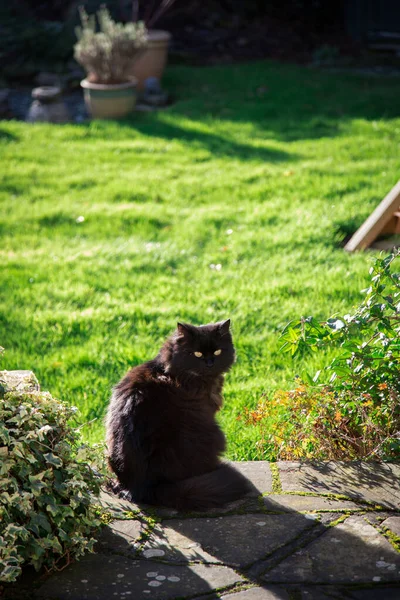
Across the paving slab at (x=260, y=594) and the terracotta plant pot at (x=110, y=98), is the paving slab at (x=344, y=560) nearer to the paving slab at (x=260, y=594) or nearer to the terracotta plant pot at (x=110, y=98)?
the paving slab at (x=260, y=594)

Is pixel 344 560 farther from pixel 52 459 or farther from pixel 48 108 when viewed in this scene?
pixel 48 108

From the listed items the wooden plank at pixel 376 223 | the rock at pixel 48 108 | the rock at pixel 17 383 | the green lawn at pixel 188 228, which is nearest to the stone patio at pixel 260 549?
the rock at pixel 17 383

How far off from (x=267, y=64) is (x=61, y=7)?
14.2 ft

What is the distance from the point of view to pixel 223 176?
7328mm

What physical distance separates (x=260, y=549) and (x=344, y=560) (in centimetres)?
27

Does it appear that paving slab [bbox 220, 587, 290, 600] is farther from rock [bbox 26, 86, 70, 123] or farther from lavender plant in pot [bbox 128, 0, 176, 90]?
lavender plant in pot [bbox 128, 0, 176, 90]

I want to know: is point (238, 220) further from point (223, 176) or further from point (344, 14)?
point (344, 14)

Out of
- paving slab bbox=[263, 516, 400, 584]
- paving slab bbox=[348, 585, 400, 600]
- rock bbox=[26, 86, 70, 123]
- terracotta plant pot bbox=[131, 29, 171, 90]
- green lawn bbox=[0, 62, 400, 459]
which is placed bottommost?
green lawn bbox=[0, 62, 400, 459]

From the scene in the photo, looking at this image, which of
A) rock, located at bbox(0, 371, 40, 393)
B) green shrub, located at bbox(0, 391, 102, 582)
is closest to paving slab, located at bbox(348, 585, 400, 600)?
green shrub, located at bbox(0, 391, 102, 582)

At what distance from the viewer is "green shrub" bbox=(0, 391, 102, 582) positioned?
216cm

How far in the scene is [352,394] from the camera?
3146mm

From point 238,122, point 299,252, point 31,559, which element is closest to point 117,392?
point 31,559

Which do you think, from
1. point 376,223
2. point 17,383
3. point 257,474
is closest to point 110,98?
point 376,223

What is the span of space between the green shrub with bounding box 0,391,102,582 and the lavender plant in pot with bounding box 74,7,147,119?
7.66 meters
